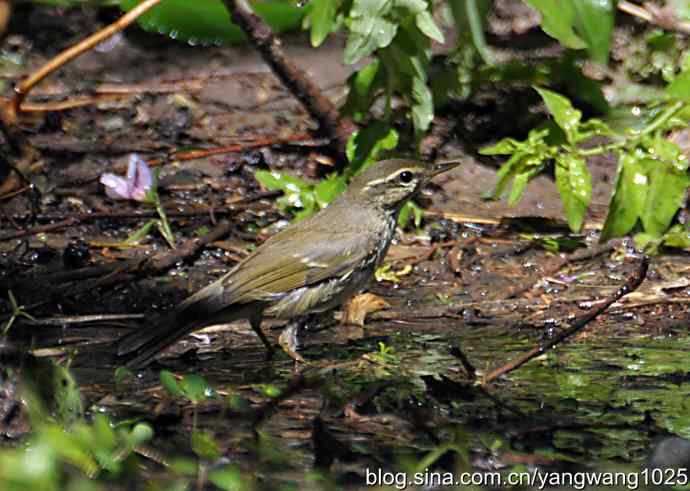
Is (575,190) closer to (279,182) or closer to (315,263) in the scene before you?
(315,263)

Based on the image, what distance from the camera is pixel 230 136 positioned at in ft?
30.1

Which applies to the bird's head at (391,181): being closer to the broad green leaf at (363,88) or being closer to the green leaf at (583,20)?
the broad green leaf at (363,88)

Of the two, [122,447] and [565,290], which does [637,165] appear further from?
[122,447]

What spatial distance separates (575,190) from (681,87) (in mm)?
781

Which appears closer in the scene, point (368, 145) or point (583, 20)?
point (583, 20)

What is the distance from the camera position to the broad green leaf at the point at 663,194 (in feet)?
23.6

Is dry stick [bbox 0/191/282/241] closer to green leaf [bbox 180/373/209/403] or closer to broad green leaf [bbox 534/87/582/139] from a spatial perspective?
broad green leaf [bbox 534/87/582/139]

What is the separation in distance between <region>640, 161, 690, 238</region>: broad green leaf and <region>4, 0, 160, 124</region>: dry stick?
296 centimetres

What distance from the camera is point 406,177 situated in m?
7.38

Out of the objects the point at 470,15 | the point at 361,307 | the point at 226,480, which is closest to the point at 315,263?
the point at 361,307

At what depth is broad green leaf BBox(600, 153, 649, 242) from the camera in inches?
283

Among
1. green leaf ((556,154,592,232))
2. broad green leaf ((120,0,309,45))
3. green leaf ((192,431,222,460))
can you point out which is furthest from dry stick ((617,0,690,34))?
green leaf ((192,431,222,460))

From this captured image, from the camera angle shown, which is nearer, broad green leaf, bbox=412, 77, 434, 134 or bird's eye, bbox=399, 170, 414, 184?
bird's eye, bbox=399, 170, 414, 184

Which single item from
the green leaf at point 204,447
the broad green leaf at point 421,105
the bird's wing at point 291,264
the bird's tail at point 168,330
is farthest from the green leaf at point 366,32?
the green leaf at point 204,447
